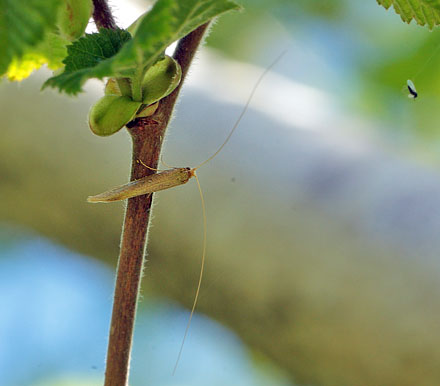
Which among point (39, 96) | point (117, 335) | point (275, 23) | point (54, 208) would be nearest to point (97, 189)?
point (54, 208)

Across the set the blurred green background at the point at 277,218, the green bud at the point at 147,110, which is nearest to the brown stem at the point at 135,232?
the green bud at the point at 147,110

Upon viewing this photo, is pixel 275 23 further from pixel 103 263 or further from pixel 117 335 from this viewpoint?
pixel 117 335

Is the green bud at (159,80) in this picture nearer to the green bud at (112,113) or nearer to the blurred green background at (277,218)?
the green bud at (112,113)

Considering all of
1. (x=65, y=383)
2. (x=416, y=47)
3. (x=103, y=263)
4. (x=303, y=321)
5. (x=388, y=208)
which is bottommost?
(x=65, y=383)

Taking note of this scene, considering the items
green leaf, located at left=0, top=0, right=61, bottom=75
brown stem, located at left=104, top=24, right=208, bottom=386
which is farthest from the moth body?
green leaf, located at left=0, top=0, right=61, bottom=75

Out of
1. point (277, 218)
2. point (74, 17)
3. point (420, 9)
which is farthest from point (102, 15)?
point (277, 218)
